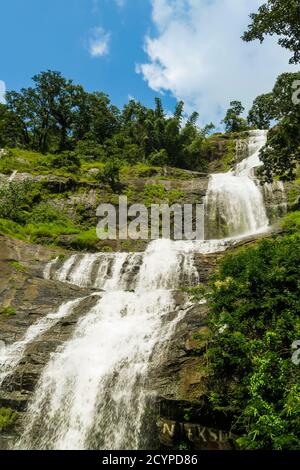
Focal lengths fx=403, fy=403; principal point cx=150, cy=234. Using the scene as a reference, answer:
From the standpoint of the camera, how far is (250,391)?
784 cm

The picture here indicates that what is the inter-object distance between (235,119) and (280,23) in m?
41.1

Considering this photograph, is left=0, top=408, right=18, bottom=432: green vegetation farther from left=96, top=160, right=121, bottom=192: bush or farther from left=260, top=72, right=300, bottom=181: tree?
left=96, top=160, right=121, bottom=192: bush

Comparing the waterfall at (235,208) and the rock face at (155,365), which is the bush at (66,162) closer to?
the waterfall at (235,208)

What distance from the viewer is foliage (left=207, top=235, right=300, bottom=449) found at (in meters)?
7.16

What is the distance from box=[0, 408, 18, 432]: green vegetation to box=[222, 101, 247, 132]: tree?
49.2 meters

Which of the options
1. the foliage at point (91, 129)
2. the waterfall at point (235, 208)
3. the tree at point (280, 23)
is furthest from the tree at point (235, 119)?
the tree at point (280, 23)

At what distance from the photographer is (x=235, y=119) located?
177 feet

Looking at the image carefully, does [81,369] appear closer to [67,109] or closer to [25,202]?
[25,202]

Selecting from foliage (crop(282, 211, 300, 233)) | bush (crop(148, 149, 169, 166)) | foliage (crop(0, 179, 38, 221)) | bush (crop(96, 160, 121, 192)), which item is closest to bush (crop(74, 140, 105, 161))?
bush (crop(148, 149, 169, 166))

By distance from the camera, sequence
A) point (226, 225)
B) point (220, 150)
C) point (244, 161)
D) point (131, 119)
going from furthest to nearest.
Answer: point (131, 119) < point (220, 150) < point (244, 161) < point (226, 225)

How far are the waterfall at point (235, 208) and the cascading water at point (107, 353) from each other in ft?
19.0

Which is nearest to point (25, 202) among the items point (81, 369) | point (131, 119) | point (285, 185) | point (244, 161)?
point (285, 185)

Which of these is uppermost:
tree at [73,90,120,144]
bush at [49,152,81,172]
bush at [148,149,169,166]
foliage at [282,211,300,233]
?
tree at [73,90,120,144]
